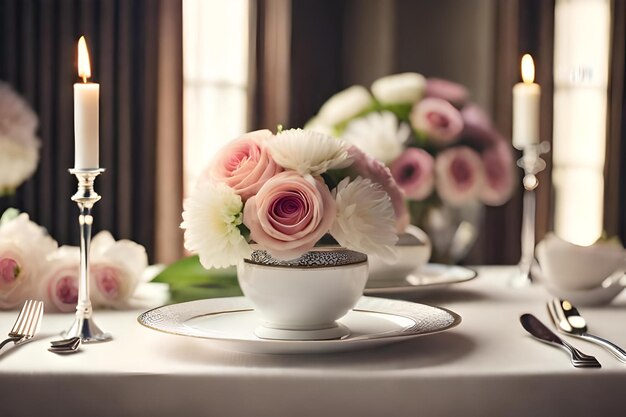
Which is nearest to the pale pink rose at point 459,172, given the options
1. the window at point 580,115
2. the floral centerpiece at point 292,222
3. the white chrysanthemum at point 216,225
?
the floral centerpiece at point 292,222

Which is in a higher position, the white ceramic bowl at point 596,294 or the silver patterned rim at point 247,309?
the silver patterned rim at point 247,309

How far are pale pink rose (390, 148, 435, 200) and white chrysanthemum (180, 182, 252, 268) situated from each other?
0.69m

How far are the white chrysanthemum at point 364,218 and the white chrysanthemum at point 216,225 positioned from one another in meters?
0.11

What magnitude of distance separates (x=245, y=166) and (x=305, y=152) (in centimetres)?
7

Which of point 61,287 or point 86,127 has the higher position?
point 86,127

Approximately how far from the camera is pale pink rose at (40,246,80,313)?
1403mm

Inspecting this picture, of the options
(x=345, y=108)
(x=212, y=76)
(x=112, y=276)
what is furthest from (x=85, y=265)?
(x=212, y=76)

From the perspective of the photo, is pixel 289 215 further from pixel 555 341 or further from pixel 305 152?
pixel 555 341

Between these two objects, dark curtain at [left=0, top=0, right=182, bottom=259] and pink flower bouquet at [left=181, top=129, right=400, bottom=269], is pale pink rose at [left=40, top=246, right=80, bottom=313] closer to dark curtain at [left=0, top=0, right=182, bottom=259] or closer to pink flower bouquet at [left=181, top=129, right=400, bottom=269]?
pink flower bouquet at [left=181, top=129, right=400, bottom=269]

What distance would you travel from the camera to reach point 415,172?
1758mm

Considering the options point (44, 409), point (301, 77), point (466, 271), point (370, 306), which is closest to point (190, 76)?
point (301, 77)

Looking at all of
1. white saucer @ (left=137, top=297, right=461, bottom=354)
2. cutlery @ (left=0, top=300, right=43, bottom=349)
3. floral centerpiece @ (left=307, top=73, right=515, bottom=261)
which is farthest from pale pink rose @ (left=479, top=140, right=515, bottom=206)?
cutlery @ (left=0, top=300, right=43, bottom=349)

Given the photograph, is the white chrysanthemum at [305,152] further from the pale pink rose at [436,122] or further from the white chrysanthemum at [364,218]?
the pale pink rose at [436,122]

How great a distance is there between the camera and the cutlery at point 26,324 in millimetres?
1167
